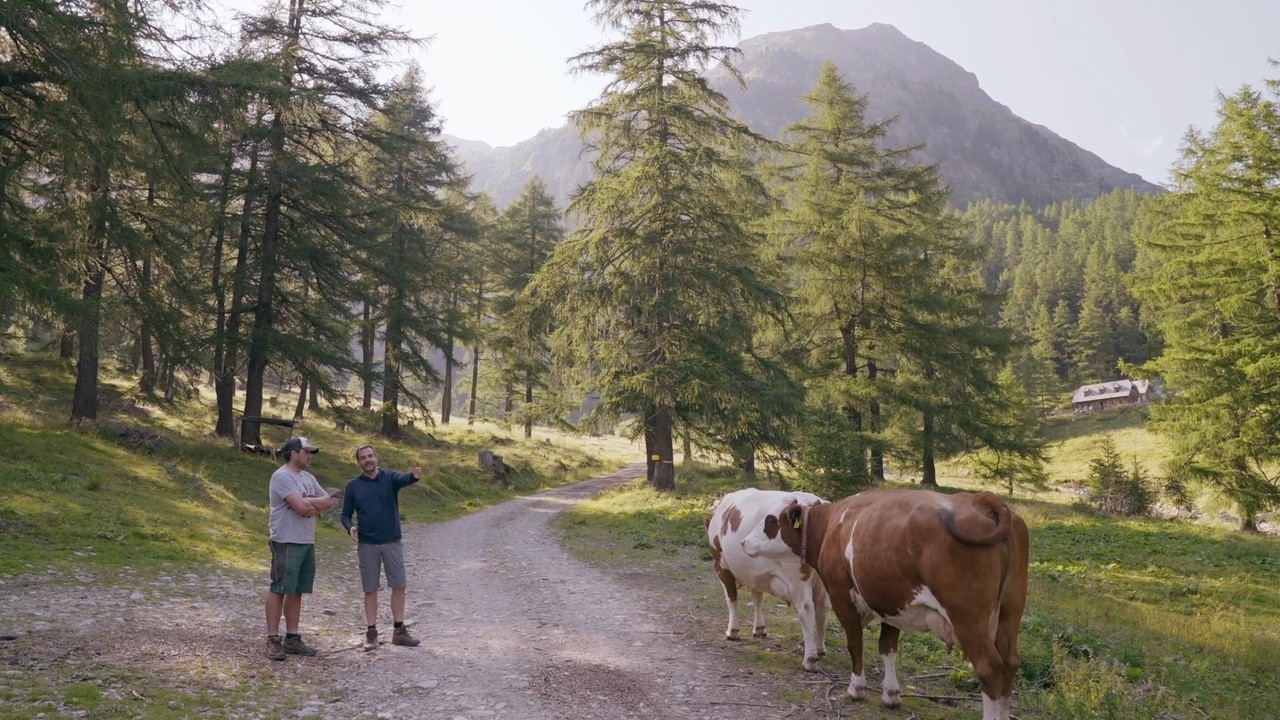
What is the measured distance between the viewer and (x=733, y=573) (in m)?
8.51

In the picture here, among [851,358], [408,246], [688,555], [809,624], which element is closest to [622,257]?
[851,358]

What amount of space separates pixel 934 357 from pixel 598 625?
2254 centimetres

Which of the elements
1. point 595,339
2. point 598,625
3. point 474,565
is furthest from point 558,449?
point 598,625

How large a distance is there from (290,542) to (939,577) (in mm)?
6167

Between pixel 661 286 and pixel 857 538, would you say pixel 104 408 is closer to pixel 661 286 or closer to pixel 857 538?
pixel 661 286

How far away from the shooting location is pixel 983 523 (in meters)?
5.40

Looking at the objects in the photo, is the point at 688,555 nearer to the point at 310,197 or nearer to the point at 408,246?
the point at 310,197

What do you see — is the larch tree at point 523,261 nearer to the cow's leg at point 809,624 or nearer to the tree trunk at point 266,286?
the tree trunk at point 266,286

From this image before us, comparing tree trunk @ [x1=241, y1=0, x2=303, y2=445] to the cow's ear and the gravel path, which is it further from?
the cow's ear

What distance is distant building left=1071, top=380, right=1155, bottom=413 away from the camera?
3465 inches

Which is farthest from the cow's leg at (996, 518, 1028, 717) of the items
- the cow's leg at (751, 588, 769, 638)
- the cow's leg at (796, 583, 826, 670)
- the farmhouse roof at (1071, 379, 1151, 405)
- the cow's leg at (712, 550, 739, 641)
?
the farmhouse roof at (1071, 379, 1151, 405)

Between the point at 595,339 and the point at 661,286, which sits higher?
the point at 661,286

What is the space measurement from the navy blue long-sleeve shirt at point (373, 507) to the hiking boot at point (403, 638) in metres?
0.98

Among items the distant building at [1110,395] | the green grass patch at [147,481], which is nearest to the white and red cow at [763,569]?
the green grass patch at [147,481]
